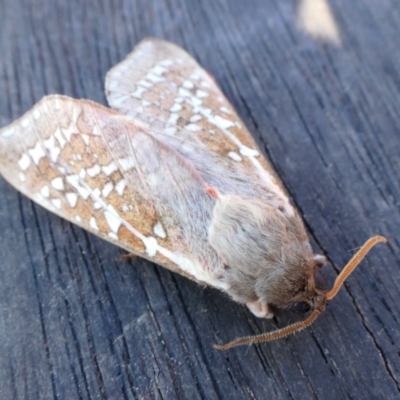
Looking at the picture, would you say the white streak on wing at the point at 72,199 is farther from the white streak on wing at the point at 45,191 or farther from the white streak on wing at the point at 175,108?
the white streak on wing at the point at 175,108

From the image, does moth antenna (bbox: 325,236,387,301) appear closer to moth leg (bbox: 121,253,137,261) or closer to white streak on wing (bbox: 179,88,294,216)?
white streak on wing (bbox: 179,88,294,216)

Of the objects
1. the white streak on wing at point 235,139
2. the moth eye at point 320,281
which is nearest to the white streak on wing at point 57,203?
the white streak on wing at point 235,139

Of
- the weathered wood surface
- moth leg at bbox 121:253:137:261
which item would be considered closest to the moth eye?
the weathered wood surface

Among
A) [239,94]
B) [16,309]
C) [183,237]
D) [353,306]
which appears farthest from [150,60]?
[353,306]

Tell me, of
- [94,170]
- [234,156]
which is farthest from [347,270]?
[94,170]

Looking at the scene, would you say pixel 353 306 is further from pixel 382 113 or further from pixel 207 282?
pixel 382 113
